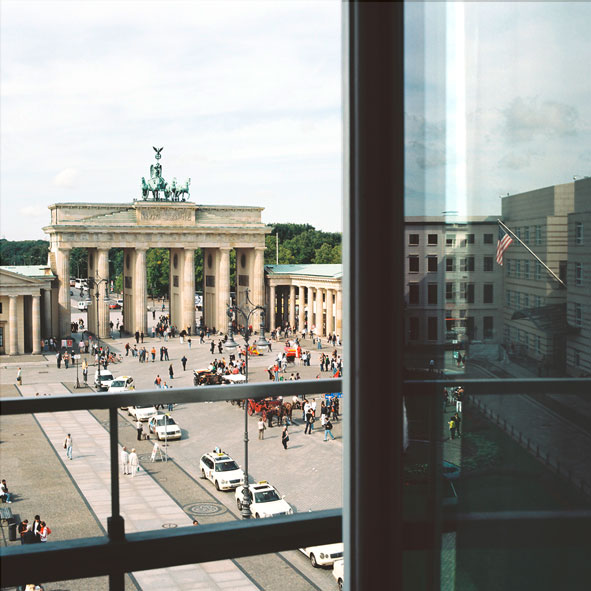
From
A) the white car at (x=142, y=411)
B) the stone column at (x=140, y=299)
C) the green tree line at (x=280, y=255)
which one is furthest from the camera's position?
the green tree line at (x=280, y=255)

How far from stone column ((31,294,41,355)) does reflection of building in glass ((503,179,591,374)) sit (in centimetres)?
5865

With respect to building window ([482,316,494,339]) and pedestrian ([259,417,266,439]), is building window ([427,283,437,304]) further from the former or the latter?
pedestrian ([259,417,266,439])

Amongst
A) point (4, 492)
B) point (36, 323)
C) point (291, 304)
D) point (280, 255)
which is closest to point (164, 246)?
point (291, 304)

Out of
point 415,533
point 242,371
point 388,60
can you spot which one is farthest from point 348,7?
point 242,371

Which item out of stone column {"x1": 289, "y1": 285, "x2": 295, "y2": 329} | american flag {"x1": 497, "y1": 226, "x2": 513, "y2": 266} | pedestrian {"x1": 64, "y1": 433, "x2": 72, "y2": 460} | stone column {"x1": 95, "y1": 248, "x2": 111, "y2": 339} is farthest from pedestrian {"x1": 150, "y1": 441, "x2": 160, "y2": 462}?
stone column {"x1": 289, "y1": 285, "x2": 295, "y2": 329}

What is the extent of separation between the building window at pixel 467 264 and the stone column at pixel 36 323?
5874cm

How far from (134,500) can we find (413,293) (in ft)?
4.26

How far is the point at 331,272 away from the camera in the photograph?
64.2 meters

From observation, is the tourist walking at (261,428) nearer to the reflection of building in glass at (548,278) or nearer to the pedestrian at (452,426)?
the pedestrian at (452,426)

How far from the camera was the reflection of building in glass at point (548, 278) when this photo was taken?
248cm

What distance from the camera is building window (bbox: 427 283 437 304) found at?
2316mm

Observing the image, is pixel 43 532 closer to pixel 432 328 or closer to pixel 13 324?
pixel 432 328

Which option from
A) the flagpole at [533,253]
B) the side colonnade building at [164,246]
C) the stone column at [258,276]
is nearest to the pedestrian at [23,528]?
the flagpole at [533,253]

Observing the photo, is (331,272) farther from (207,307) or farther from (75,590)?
(75,590)
